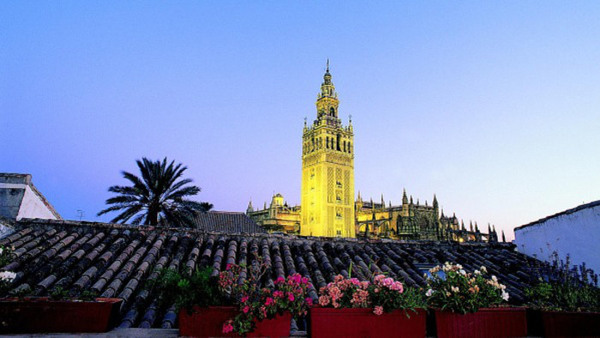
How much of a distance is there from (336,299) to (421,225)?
78072 mm

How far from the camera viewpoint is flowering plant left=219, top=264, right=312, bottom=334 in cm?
396

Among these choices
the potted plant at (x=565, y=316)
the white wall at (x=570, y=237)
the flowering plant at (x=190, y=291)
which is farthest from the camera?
the white wall at (x=570, y=237)

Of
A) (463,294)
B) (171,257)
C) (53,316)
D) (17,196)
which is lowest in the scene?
(53,316)

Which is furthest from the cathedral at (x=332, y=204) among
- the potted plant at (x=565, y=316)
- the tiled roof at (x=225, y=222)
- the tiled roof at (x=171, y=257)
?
the potted plant at (x=565, y=316)

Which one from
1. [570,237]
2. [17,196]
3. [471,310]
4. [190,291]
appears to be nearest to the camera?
[190,291]

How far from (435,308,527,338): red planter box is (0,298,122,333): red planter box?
3725 mm

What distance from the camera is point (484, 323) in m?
4.51

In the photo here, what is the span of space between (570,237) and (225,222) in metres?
34.0

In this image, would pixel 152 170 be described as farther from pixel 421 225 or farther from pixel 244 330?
pixel 421 225

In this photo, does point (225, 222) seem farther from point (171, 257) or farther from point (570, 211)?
point (570, 211)

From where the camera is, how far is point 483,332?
4.49 metres

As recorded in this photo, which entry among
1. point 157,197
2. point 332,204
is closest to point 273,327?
point 157,197

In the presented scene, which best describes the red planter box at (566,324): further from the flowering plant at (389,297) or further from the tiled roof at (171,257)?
the tiled roof at (171,257)

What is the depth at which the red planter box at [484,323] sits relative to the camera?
14.5ft
